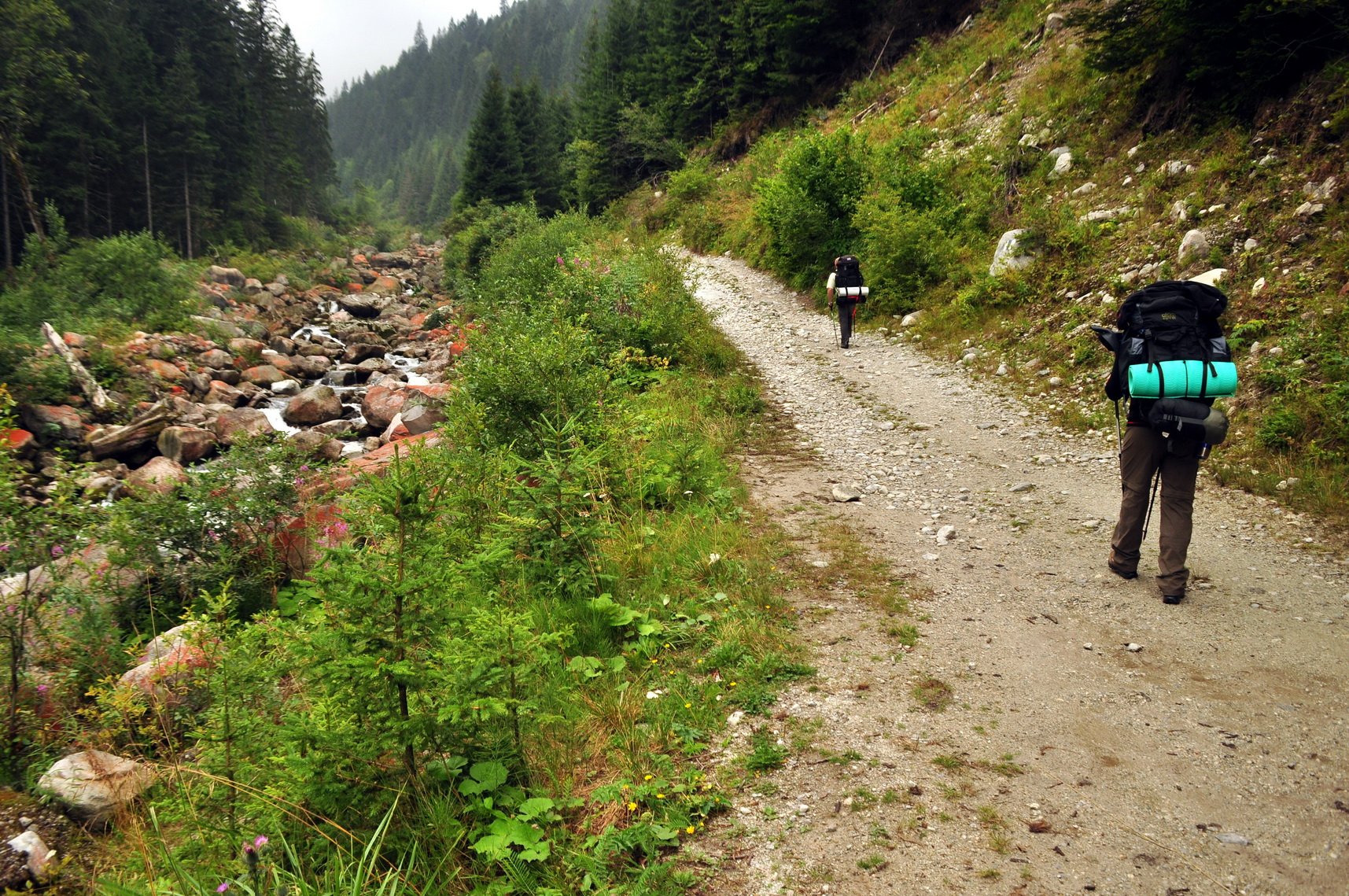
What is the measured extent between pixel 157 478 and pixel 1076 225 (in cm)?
1451

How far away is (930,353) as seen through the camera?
11.8m

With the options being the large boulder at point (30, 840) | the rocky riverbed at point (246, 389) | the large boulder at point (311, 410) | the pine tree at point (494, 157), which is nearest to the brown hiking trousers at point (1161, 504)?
the large boulder at point (30, 840)

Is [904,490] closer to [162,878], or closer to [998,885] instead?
[998,885]

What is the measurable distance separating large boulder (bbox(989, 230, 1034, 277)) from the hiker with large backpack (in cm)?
730

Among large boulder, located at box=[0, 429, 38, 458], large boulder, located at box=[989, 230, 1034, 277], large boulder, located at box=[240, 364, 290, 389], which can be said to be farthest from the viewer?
large boulder, located at box=[240, 364, 290, 389]

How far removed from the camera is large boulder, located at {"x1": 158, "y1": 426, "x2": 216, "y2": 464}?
13.9m

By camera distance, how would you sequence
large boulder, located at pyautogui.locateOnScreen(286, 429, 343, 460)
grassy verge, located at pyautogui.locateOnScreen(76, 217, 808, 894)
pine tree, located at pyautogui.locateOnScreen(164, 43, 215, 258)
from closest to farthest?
grassy verge, located at pyautogui.locateOnScreen(76, 217, 808, 894), large boulder, located at pyautogui.locateOnScreen(286, 429, 343, 460), pine tree, located at pyautogui.locateOnScreen(164, 43, 215, 258)

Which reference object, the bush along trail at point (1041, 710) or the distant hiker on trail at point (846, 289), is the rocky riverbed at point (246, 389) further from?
the distant hiker on trail at point (846, 289)

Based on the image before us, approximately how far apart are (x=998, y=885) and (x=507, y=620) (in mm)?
2421

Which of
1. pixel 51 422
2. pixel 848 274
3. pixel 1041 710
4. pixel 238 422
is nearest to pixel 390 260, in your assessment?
pixel 238 422

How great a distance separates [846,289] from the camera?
1253cm

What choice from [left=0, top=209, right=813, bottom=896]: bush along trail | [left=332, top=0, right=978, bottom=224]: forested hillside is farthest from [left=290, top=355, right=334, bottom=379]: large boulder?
[left=332, top=0, right=978, bottom=224]: forested hillside

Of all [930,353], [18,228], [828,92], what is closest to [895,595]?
[930,353]

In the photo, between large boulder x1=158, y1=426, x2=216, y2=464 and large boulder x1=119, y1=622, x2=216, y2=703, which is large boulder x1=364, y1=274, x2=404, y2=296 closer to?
large boulder x1=158, y1=426, x2=216, y2=464
